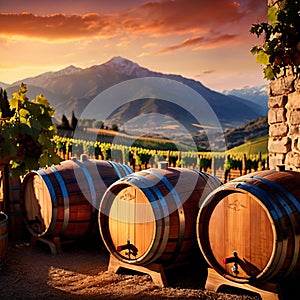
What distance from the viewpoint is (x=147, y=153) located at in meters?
10.2

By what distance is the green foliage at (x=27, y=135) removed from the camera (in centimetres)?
410

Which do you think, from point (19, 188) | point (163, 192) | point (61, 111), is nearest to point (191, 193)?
point (163, 192)

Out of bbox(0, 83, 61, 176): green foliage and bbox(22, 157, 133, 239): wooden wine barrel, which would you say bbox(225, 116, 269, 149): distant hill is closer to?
bbox(22, 157, 133, 239): wooden wine barrel

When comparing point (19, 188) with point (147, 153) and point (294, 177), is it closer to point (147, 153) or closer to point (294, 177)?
point (294, 177)

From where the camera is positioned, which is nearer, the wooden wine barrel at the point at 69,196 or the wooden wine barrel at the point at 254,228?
the wooden wine barrel at the point at 254,228

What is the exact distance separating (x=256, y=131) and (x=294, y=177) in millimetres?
7214

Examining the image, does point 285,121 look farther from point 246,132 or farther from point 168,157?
point 246,132

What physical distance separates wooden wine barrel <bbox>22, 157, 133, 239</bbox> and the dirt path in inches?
11.6

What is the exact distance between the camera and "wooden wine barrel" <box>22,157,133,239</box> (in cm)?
464

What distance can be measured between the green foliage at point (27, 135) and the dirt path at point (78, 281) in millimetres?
991

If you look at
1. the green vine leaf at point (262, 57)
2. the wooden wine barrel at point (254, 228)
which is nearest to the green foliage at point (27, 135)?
the wooden wine barrel at point (254, 228)

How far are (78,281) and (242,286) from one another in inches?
59.8

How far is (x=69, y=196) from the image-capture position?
464 cm

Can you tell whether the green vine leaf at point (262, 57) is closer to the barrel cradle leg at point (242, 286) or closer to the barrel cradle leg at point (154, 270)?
the barrel cradle leg at point (242, 286)
